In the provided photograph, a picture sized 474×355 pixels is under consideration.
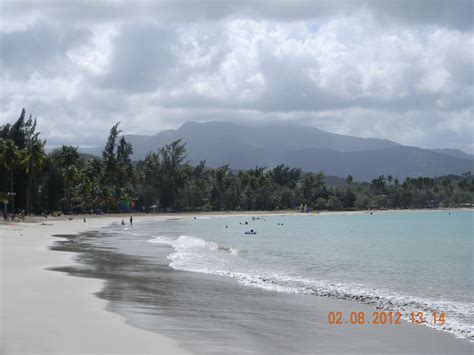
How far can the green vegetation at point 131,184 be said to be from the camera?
274 ft

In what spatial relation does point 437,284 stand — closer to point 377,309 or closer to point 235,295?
point 377,309

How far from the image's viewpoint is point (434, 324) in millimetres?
13891

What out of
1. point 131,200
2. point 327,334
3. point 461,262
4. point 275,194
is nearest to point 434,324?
point 327,334

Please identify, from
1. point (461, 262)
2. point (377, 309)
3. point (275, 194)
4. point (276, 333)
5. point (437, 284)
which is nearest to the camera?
point (276, 333)

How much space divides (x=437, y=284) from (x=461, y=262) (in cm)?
1104

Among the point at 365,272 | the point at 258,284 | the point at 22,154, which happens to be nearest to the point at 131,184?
the point at 22,154
